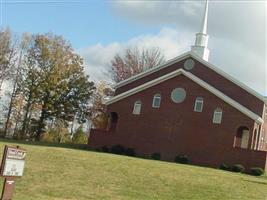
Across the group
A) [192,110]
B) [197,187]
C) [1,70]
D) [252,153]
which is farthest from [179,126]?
[1,70]

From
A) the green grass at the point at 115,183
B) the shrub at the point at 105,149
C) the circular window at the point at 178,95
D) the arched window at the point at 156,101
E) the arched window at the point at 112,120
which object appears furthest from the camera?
the arched window at the point at 112,120

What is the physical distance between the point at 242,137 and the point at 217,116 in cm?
258

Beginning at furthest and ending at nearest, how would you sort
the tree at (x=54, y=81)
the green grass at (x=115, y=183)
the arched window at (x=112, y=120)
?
the tree at (x=54, y=81), the arched window at (x=112, y=120), the green grass at (x=115, y=183)

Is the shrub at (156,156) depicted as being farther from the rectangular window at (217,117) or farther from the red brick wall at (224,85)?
the red brick wall at (224,85)

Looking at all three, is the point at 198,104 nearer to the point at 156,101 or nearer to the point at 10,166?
the point at 156,101

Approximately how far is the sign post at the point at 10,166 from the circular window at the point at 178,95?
98.5 ft

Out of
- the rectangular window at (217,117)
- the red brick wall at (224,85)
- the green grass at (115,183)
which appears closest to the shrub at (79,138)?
the red brick wall at (224,85)

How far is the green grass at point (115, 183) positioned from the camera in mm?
17520

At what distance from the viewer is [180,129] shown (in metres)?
39.9

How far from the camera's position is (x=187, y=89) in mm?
40688

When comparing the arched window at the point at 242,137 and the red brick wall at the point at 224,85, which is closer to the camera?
the arched window at the point at 242,137

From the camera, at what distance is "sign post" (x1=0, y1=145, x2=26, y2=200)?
10.9m

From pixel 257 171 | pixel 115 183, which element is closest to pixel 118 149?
pixel 257 171

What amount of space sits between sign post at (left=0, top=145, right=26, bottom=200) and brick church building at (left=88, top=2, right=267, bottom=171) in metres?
26.5
